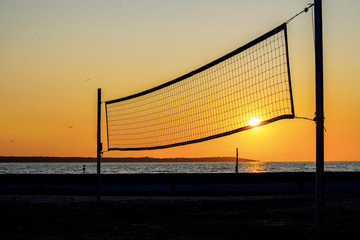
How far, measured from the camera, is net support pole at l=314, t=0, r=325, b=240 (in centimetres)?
1030
